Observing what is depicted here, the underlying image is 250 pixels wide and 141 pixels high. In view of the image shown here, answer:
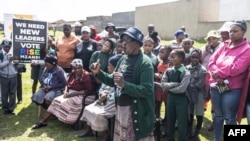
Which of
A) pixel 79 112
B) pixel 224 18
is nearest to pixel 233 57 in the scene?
pixel 79 112

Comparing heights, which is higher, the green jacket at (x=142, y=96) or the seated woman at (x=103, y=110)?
the green jacket at (x=142, y=96)

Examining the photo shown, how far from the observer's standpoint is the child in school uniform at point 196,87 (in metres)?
5.43

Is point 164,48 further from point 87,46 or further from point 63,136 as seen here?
point 63,136

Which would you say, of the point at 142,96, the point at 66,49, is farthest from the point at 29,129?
the point at 142,96

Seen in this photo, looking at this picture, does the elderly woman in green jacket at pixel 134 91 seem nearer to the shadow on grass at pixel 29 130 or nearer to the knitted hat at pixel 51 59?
the shadow on grass at pixel 29 130

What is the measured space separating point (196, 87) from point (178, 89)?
0.70 meters

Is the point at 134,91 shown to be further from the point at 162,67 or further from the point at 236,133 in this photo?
the point at 162,67

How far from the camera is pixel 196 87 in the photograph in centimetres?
547

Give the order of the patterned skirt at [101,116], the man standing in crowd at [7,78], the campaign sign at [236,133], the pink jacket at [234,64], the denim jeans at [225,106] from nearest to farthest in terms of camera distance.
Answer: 1. the campaign sign at [236,133]
2. the pink jacket at [234,64]
3. the denim jeans at [225,106]
4. the patterned skirt at [101,116]
5. the man standing in crowd at [7,78]

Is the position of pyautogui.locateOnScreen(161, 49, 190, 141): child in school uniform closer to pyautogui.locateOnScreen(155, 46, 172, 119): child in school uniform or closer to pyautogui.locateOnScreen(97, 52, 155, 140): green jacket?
pyautogui.locateOnScreen(155, 46, 172, 119): child in school uniform

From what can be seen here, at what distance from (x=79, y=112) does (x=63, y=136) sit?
0.58 meters

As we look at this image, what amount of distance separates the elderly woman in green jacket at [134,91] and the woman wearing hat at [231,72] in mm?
1300

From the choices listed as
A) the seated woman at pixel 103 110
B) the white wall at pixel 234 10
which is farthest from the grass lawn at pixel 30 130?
the white wall at pixel 234 10

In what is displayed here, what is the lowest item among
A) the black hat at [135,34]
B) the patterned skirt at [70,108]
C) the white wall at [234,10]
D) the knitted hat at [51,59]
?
the patterned skirt at [70,108]
